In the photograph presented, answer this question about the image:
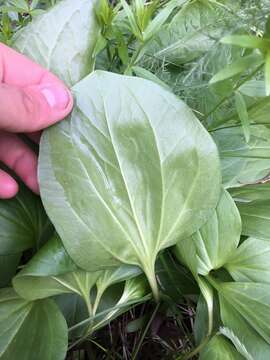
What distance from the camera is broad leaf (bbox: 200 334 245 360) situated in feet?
1.75

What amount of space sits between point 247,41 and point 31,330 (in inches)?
15.8

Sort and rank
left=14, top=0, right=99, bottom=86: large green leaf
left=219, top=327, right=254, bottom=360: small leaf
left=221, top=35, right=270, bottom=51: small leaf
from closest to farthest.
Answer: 1. left=221, top=35, right=270, bottom=51: small leaf
2. left=219, top=327, right=254, bottom=360: small leaf
3. left=14, top=0, right=99, bottom=86: large green leaf

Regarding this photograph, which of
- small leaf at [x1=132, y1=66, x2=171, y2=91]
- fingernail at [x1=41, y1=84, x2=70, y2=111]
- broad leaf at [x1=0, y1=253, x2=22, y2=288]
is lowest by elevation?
broad leaf at [x1=0, y1=253, x2=22, y2=288]

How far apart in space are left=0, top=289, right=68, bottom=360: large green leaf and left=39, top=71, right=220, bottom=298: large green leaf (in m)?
0.08

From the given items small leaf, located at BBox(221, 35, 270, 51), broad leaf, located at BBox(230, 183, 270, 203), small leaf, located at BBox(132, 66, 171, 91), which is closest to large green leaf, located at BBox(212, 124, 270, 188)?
broad leaf, located at BBox(230, 183, 270, 203)

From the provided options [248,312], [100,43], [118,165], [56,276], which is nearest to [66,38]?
[100,43]

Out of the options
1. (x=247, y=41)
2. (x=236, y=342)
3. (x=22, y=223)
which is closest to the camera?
(x=247, y=41)

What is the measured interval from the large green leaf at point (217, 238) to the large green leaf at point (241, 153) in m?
0.09

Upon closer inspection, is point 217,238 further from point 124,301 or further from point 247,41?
point 247,41

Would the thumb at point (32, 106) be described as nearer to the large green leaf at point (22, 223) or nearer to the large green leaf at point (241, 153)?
the large green leaf at point (22, 223)

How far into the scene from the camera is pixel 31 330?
564mm

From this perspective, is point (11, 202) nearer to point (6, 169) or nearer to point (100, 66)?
point (6, 169)

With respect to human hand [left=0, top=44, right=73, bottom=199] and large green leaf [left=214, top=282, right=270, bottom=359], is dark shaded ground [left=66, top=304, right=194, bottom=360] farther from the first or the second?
human hand [left=0, top=44, right=73, bottom=199]

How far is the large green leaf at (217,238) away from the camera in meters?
0.57
